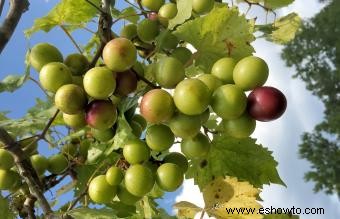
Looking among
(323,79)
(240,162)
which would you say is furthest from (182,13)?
(323,79)

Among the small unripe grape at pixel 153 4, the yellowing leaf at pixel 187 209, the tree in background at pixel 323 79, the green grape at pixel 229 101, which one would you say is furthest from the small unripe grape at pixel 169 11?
the tree in background at pixel 323 79

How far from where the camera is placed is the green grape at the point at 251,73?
1.04 meters

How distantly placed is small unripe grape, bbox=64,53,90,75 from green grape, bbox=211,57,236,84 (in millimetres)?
305

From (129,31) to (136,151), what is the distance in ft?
1.25

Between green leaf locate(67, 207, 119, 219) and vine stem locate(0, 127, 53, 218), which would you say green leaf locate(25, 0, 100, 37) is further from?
green leaf locate(67, 207, 119, 219)

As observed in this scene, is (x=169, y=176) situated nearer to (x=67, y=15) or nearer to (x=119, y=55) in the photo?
(x=119, y=55)

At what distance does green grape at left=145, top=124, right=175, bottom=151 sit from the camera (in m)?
1.11

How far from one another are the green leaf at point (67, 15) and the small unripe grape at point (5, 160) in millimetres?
347

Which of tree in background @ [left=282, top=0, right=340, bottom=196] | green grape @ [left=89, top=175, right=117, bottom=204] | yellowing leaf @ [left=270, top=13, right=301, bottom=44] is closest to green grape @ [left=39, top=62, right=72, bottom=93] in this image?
green grape @ [left=89, top=175, right=117, bottom=204]

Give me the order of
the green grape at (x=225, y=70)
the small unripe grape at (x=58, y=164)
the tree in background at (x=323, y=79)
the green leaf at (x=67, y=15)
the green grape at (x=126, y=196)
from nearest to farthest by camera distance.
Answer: the green grape at (x=225, y=70), the green grape at (x=126, y=196), the green leaf at (x=67, y=15), the small unripe grape at (x=58, y=164), the tree in background at (x=323, y=79)

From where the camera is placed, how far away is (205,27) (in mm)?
1173

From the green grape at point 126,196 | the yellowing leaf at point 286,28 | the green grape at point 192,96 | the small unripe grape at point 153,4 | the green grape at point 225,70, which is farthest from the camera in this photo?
the yellowing leaf at point 286,28

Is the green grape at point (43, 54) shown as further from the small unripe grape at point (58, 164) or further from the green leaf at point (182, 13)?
the small unripe grape at point (58, 164)

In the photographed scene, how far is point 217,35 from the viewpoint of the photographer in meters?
1.18
